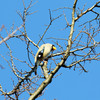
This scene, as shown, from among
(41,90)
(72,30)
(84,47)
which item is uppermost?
(72,30)

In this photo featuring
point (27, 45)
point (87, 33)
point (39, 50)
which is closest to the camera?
point (87, 33)

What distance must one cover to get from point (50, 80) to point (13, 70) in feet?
2.67

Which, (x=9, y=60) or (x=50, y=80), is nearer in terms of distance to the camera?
(x=50, y=80)

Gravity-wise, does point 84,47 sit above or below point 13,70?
above

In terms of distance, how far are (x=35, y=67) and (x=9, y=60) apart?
0.57 metres

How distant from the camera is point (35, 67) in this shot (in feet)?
16.1

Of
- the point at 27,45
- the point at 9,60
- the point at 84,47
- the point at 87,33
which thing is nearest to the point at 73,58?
the point at 84,47

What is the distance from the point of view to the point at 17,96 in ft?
15.1

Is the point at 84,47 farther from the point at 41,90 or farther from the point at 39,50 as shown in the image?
the point at 39,50

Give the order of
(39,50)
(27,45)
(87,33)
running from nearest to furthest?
1. (87,33)
2. (27,45)
3. (39,50)

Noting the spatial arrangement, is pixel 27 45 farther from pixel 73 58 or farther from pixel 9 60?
pixel 73 58

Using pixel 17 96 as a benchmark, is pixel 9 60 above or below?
above

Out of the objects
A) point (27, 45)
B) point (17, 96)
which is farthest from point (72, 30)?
point (17, 96)

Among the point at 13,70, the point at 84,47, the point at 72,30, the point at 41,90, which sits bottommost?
the point at 41,90
